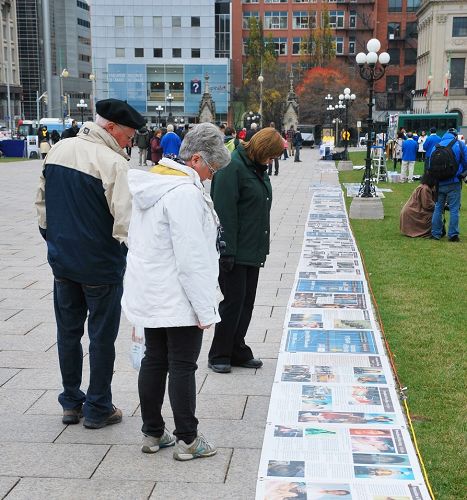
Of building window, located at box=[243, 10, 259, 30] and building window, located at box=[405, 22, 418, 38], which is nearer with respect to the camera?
building window, located at box=[405, 22, 418, 38]

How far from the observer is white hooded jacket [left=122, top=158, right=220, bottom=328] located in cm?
387

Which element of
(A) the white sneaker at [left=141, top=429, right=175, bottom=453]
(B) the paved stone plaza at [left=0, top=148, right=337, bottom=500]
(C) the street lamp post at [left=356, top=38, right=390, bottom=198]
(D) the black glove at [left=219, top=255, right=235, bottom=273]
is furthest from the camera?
(C) the street lamp post at [left=356, top=38, right=390, bottom=198]

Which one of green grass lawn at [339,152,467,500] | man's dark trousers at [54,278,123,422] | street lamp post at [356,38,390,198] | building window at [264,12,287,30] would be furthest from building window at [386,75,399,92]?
man's dark trousers at [54,278,123,422]

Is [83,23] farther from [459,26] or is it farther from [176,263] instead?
[176,263]

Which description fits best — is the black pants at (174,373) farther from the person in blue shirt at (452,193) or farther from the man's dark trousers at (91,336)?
the person in blue shirt at (452,193)

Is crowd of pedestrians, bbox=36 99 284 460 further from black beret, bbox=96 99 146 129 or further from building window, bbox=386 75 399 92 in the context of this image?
building window, bbox=386 75 399 92

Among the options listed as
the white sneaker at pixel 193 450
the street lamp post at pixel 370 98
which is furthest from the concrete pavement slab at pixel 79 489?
the street lamp post at pixel 370 98

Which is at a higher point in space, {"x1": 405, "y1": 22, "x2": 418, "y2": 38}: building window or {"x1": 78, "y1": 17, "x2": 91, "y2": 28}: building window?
{"x1": 78, "y1": 17, "x2": 91, "y2": 28}: building window

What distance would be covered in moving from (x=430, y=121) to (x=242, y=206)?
45519mm

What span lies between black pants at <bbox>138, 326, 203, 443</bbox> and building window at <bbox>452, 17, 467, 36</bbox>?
277ft

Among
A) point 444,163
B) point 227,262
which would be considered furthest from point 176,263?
point 444,163

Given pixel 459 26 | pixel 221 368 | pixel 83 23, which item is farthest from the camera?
pixel 83 23

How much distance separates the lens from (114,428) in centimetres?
483

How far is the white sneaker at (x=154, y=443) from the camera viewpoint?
4430mm
